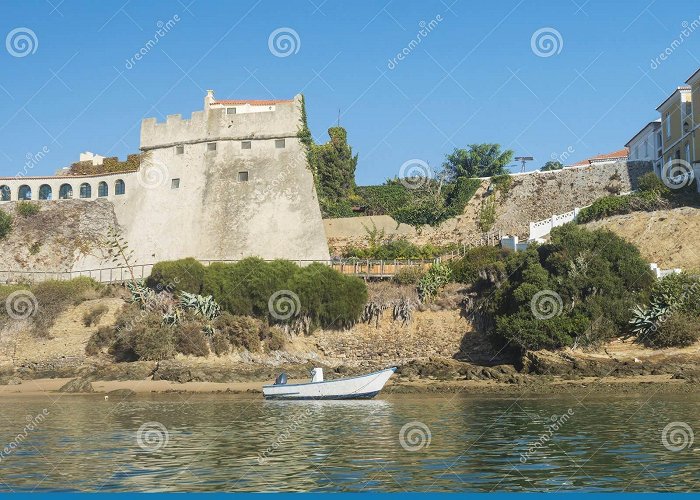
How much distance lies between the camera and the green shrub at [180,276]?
40719mm

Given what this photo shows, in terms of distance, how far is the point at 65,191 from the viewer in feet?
167

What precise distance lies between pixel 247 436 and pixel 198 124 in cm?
2992

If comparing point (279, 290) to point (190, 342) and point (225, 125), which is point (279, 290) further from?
point (225, 125)

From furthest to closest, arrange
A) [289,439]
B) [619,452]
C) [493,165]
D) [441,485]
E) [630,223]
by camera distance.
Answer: [493,165] → [630,223] → [289,439] → [619,452] → [441,485]

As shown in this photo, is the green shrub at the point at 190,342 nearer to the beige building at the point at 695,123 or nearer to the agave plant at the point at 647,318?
the agave plant at the point at 647,318

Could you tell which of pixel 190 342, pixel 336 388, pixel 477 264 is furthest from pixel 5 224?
pixel 336 388

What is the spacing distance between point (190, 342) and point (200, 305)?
2154 millimetres

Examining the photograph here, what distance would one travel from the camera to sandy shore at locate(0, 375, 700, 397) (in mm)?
31188

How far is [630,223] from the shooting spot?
147 ft

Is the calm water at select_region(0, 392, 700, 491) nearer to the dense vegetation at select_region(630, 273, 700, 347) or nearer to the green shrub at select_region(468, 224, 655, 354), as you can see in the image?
the green shrub at select_region(468, 224, 655, 354)

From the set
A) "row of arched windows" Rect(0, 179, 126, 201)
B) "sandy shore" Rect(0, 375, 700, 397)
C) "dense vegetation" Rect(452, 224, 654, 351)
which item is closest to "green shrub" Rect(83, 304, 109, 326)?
"sandy shore" Rect(0, 375, 700, 397)

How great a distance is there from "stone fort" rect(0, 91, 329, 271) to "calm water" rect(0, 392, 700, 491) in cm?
1753

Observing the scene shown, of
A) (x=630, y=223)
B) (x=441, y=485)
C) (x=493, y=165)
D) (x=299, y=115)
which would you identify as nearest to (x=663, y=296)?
(x=630, y=223)

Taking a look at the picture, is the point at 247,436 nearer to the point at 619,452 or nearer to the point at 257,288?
the point at 619,452
